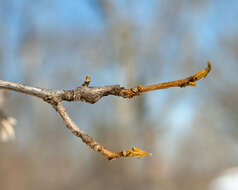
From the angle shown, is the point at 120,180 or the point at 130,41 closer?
the point at 120,180

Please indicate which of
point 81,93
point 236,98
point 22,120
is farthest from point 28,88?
point 22,120

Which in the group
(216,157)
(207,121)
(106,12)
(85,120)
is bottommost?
(216,157)

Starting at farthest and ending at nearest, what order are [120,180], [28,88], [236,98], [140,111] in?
[140,111], [120,180], [236,98], [28,88]

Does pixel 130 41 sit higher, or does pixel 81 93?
pixel 130 41

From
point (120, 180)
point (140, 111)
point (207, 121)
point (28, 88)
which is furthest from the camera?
point (207, 121)

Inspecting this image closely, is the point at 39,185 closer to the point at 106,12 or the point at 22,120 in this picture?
the point at 22,120

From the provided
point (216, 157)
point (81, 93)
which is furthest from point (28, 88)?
point (216, 157)

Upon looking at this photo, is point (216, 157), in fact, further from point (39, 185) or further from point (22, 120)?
point (22, 120)
